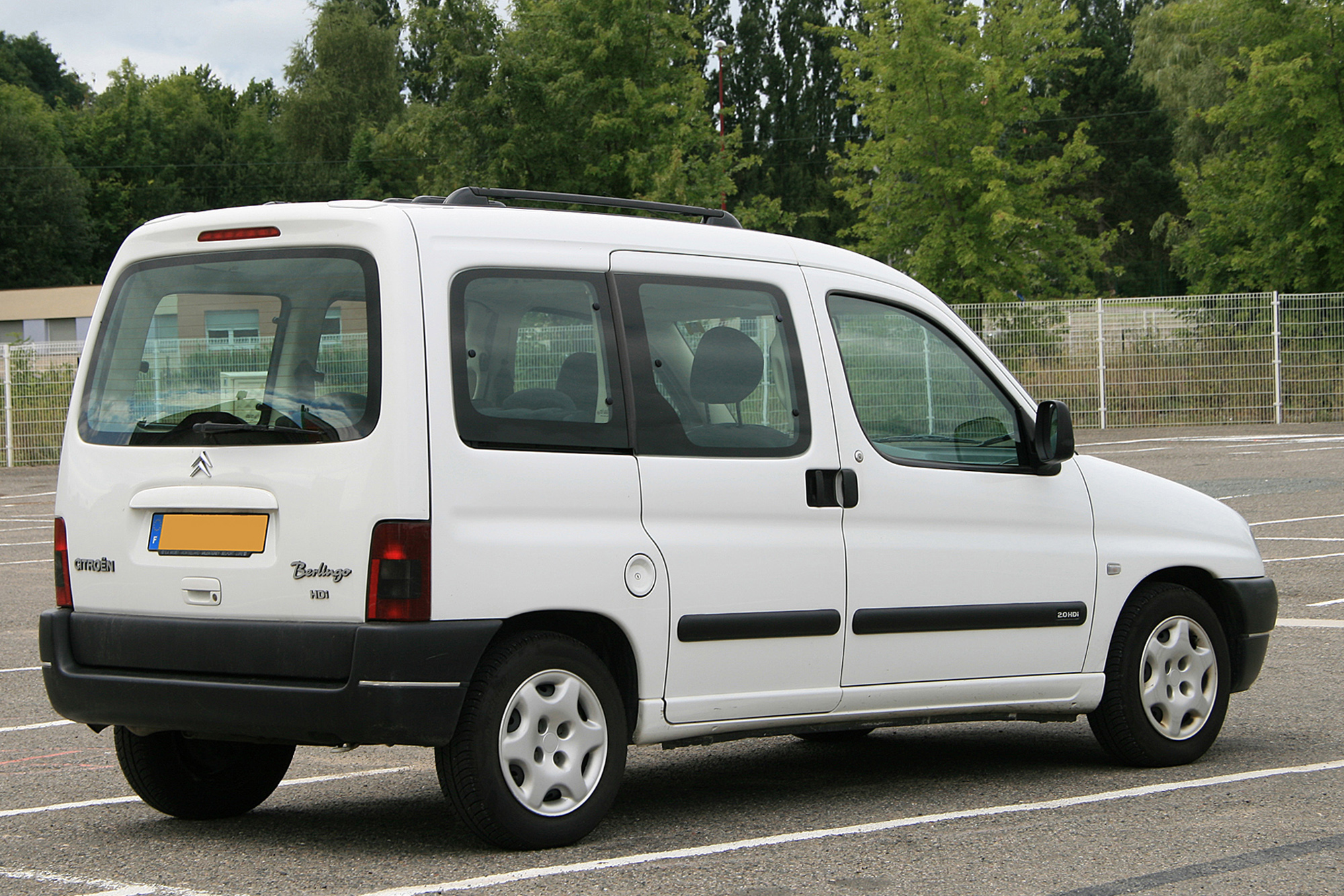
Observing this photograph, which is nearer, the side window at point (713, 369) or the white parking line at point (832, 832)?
the white parking line at point (832, 832)

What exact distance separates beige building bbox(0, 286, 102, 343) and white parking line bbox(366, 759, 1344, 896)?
192ft

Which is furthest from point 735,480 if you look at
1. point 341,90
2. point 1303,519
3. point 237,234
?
point 341,90

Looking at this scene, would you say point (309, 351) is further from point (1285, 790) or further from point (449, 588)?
point (1285, 790)

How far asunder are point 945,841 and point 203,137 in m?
78.8

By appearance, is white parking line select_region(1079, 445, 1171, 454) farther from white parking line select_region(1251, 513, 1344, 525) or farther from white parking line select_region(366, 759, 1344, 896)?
white parking line select_region(366, 759, 1344, 896)

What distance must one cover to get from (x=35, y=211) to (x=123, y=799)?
68.6 meters

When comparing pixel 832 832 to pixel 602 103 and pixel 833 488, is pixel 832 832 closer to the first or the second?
pixel 833 488

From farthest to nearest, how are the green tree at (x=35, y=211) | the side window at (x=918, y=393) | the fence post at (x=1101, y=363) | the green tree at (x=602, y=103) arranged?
the green tree at (x=35, y=211) < the green tree at (x=602, y=103) < the fence post at (x=1101, y=363) < the side window at (x=918, y=393)

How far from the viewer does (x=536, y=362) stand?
509 centimetres

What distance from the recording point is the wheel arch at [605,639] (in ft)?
16.5

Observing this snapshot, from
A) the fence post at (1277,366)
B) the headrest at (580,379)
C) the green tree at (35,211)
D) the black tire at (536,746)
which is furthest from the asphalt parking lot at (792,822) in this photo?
the green tree at (35,211)

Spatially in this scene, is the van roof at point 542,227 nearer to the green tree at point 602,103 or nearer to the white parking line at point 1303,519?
the white parking line at point 1303,519

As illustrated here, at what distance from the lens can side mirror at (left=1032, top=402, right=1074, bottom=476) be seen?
608 cm

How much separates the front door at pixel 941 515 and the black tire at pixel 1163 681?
24 cm
